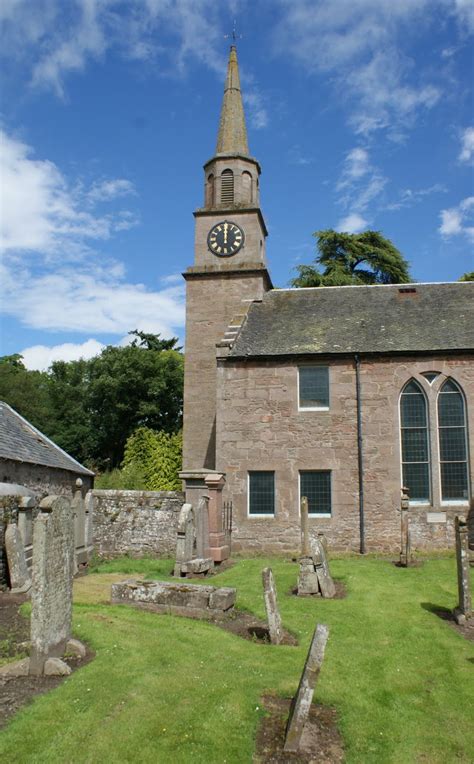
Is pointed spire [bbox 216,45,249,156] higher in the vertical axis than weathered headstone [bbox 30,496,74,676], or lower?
higher

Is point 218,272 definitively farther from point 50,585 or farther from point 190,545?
point 50,585

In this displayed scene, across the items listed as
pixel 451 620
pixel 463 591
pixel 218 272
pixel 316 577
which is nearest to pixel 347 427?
pixel 316 577

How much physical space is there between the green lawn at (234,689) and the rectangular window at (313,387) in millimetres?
9291

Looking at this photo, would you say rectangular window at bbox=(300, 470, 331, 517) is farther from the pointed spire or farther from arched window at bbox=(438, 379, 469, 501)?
the pointed spire

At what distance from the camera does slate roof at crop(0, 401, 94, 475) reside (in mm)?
19308

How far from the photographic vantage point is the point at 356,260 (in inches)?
1523

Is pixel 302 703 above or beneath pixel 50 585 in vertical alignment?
beneath

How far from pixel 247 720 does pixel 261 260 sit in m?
21.1

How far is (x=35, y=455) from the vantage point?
69.8 ft

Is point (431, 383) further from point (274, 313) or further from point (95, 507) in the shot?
point (95, 507)

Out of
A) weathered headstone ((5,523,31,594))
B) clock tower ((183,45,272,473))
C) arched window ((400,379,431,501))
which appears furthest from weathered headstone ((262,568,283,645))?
clock tower ((183,45,272,473))

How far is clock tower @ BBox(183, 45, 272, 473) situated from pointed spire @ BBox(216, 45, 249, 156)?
5cm

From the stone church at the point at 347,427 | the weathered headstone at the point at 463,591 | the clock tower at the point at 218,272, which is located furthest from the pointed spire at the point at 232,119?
the weathered headstone at the point at 463,591

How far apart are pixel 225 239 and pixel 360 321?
23.7ft
